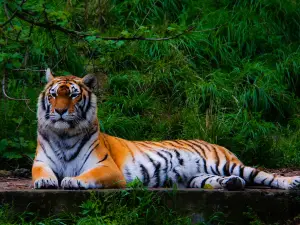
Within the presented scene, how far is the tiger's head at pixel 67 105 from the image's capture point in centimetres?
561

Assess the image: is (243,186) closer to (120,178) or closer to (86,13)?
(120,178)

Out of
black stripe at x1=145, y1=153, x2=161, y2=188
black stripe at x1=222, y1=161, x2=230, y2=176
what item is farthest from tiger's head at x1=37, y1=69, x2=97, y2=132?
black stripe at x1=222, y1=161, x2=230, y2=176

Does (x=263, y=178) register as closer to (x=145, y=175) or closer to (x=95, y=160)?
(x=145, y=175)

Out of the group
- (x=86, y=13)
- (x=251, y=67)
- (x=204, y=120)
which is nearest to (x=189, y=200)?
(x=204, y=120)

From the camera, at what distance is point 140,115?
876cm

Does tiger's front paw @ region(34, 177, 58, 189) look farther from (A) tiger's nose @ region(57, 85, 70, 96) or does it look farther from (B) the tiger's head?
(A) tiger's nose @ region(57, 85, 70, 96)

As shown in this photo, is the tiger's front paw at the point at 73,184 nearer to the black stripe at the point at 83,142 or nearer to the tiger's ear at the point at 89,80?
the black stripe at the point at 83,142

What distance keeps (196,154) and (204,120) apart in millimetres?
2117

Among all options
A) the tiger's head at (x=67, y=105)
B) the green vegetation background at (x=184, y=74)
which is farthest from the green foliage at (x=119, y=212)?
the green vegetation background at (x=184, y=74)

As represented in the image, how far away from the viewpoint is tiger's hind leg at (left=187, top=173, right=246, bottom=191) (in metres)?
5.42

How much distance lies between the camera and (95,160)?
5.68 m

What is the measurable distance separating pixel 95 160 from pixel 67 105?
1.51 ft

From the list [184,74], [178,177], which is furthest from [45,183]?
[184,74]

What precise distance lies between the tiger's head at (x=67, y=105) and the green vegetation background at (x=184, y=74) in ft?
4.00
